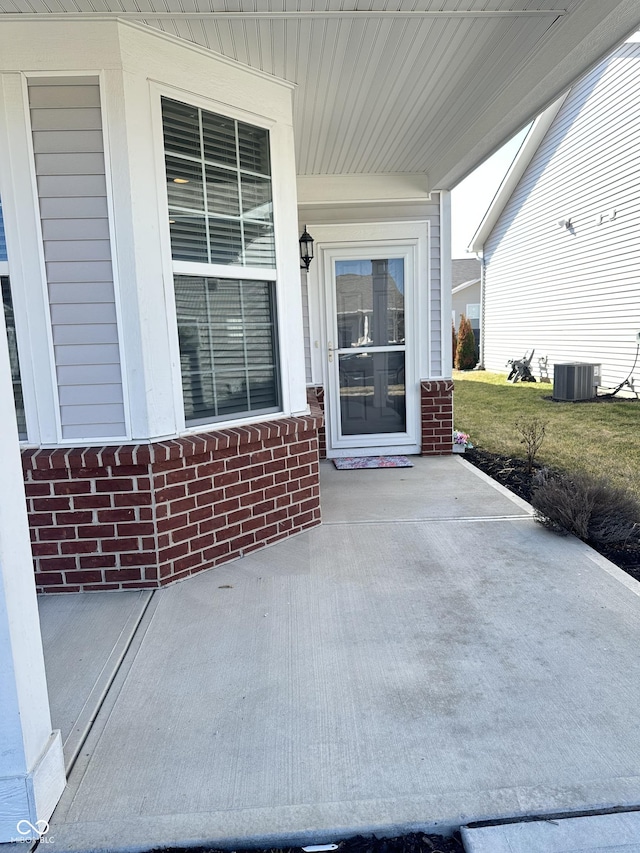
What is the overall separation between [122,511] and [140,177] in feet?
5.86

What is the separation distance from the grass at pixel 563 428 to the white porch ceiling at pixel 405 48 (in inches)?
128

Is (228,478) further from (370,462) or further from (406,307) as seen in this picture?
(406,307)

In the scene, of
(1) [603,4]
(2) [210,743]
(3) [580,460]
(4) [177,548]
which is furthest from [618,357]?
(2) [210,743]

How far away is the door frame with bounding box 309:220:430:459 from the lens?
5965 millimetres

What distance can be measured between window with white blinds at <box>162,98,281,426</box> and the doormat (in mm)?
2279

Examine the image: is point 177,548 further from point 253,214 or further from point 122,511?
point 253,214

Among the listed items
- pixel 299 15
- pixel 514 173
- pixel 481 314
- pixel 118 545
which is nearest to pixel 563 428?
pixel 299 15

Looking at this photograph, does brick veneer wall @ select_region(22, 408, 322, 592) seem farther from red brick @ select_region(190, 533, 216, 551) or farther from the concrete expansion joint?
the concrete expansion joint

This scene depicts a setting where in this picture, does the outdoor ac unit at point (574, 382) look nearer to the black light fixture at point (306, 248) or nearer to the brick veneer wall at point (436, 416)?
the brick veneer wall at point (436, 416)

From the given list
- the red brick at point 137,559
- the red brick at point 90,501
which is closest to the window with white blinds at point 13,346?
the red brick at point 90,501

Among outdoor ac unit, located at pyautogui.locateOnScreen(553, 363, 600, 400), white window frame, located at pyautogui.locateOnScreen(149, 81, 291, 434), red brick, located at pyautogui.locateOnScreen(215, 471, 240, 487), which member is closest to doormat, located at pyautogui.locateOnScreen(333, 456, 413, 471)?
white window frame, located at pyautogui.locateOnScreen(149, 81, 291, 434)

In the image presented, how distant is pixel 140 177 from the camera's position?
2.97m

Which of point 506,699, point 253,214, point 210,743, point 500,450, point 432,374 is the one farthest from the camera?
point 500,450

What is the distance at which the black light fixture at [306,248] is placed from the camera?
576 centimetres
